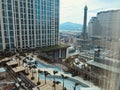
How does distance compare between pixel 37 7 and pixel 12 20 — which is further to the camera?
pixel 37 7

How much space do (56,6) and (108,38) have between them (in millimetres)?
13438

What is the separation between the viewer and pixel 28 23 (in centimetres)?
1235

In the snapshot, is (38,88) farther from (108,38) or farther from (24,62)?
(108,38)

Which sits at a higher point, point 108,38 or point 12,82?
point 108,38

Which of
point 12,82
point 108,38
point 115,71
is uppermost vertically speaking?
point 108,38

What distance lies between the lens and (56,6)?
14180 mm

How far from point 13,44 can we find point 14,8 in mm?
3295

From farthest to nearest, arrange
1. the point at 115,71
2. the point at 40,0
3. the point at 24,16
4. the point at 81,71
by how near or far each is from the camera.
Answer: the point at 40,0
the point at 24,16
the point at 81,71
the point at 115,71

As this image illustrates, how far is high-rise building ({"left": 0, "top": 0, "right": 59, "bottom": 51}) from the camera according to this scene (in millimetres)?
10867

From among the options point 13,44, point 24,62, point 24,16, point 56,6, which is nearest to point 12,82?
point 24,62

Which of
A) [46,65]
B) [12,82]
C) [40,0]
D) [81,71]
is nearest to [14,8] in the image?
[40,0]

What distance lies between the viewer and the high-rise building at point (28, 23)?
10867 mm

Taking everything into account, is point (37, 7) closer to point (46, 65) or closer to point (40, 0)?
point (40, 0)

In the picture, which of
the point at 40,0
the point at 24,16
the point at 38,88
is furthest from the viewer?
the point at 40,0
